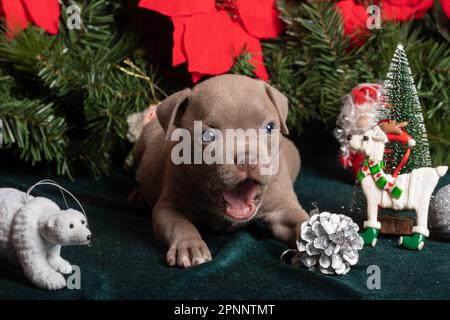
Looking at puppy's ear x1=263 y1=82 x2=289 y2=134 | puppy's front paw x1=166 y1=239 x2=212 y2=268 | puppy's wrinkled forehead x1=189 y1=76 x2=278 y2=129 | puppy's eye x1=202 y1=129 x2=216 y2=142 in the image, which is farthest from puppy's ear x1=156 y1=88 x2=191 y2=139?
puppy's front paw x1=166 y1=239 x2=212 y2=268

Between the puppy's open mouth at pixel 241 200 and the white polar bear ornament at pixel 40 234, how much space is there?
63 cm

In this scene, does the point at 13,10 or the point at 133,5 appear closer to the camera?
the point at 13,10

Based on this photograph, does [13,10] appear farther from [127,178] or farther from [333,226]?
[333,226]

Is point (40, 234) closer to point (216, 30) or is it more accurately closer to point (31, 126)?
point (31, 126)

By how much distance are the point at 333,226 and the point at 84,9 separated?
182 centimetres

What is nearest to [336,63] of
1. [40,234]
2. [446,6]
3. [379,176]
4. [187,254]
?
[446,6]

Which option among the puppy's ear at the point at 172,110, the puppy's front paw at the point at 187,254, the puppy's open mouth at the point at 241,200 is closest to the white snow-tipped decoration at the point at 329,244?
the puppy's open mouth at the point at 241,200

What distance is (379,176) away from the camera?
2.77 m

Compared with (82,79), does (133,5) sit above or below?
above

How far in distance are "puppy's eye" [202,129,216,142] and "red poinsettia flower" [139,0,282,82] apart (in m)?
0.76

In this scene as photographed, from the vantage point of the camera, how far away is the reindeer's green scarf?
276cm

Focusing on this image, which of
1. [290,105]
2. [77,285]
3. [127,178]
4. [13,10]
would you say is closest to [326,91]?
[290,105]

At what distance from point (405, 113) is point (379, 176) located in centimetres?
33

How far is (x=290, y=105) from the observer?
146 inches
